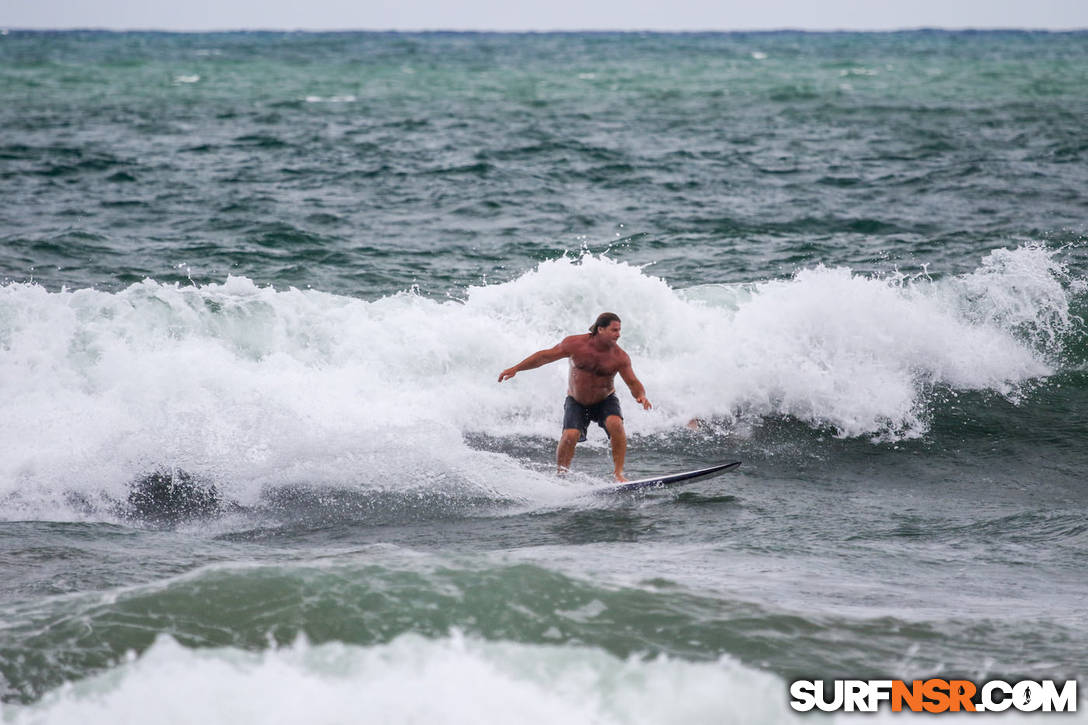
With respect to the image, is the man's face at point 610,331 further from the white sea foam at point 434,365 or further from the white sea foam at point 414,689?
the white sea foam at point 414,689

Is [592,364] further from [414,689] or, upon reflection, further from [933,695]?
[933,695]

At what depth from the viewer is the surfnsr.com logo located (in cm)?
525

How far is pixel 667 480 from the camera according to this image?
361 inches

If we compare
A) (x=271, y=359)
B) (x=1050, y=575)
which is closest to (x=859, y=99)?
(x=271, y=359)

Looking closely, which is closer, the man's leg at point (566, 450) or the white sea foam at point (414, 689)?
the white sea foam at point (414, 689)

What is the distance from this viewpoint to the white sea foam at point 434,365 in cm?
963

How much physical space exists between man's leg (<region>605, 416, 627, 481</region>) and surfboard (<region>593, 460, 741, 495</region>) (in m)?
0.21

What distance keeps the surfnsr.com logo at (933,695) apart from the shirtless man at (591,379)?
164 inches

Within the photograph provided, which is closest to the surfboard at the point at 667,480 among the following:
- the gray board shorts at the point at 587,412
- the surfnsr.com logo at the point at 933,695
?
the gray board shorts at the point at 587,412

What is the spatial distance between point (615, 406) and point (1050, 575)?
369 cm

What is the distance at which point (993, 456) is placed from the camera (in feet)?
34.9

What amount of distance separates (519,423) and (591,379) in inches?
70.0

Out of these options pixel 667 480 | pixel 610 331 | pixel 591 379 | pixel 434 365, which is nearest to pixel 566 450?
pixel 591 379

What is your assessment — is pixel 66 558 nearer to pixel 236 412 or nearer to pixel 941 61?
pixel 236 412
